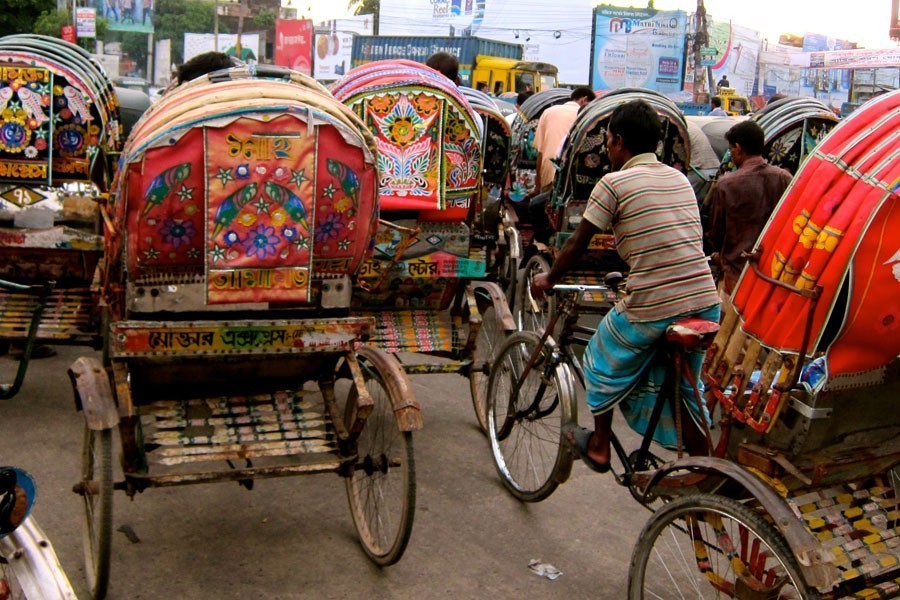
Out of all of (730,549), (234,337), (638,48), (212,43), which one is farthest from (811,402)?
(212,43)

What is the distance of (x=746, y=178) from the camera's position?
5.82 m

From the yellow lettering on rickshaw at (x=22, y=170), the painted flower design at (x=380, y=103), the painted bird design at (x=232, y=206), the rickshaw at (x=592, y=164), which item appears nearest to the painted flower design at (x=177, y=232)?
the painted bird design at (x=232, y=206)

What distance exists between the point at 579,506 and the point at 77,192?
11.7ft

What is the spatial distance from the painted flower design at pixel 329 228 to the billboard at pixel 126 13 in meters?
44.6

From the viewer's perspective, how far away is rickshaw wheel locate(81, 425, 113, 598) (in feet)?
10.6

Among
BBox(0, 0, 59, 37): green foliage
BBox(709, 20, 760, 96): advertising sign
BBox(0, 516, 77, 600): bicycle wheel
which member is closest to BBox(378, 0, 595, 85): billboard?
BBox(709, 20, 760, 96): advertising sign

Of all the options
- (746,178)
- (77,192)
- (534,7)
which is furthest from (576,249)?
(534,7)

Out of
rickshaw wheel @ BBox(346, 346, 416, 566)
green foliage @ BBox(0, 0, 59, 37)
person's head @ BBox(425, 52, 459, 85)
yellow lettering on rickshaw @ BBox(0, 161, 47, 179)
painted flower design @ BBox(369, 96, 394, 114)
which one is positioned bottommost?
rickshaw wheel @ BBox(346, 346, 416, 566)

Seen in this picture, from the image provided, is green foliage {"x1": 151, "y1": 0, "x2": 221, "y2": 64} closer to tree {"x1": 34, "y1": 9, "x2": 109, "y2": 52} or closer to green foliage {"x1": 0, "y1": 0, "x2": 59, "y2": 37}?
tree {"x1": 34, "y1": 9, "x2": 109, "y2": 52}

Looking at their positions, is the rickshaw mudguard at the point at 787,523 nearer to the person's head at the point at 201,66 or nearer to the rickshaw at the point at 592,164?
the person's head at the point at 201,66

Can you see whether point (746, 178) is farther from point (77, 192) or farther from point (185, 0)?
point (185, 0)

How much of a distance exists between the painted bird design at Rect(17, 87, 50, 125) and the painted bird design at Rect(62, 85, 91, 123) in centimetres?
16

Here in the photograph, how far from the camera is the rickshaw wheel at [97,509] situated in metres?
3.23

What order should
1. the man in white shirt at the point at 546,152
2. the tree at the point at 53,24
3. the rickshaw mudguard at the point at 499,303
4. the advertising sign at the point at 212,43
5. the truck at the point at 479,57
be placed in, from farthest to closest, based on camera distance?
the advertising sign at the point at 212,43
the truck at the point at 479,57
the tree at the point at 53,24
the man in white shirt at the point at 546,152
the rickshaw mudguard at the point at 499,303
